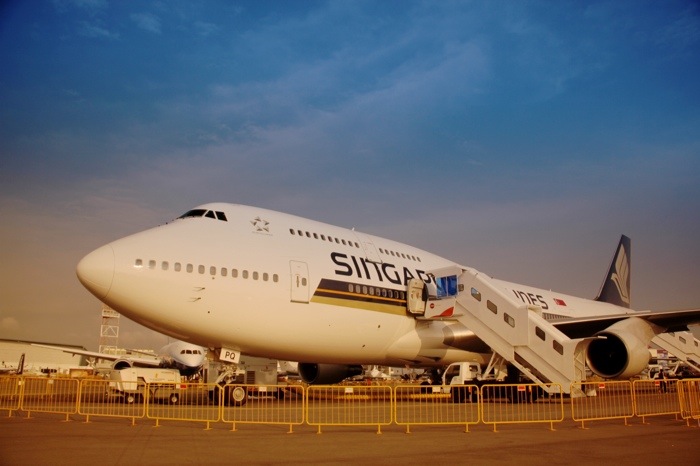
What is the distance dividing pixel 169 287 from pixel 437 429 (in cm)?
681

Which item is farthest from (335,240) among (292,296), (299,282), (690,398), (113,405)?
(690,398)

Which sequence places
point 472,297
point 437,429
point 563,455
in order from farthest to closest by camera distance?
point 472,297, point 437,429, point 563,455

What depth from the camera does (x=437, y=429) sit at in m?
11.7

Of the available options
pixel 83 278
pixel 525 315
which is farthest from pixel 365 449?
pixel 525 315

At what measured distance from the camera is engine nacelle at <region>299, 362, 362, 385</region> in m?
21.7

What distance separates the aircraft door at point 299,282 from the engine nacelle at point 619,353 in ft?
33.2

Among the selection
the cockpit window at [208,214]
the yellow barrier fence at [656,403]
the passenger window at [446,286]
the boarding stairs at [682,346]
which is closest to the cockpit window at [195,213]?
the cockpit window at [208,214]

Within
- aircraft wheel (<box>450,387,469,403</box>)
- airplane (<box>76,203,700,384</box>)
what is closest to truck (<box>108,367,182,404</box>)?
airplane (<box>76,203,700,384</box>)

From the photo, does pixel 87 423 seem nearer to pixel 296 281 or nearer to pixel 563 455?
pixel 296 281

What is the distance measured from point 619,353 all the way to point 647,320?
12.4ft

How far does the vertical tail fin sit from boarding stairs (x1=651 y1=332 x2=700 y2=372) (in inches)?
353

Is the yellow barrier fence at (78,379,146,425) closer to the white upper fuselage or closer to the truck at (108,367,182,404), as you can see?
the truck at (108,367,182,404)

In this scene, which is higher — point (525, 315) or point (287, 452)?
point (525, 315)

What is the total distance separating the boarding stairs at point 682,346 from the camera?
2764cm
